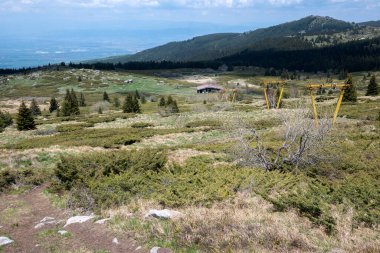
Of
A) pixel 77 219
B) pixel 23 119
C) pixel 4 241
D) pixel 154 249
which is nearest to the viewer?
pixel 154 249

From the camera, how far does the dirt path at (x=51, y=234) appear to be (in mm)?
11172

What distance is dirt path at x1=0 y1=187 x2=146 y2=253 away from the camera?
1117 cm

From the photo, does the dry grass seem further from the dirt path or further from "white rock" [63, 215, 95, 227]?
"white rock" [63, 215, 95, 227]

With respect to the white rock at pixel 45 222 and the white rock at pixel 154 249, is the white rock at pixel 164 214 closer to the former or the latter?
the white rock at pixel 154 249

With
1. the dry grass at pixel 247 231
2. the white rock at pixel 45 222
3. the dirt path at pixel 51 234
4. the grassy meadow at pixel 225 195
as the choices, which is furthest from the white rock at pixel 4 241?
the dry grass at pixel 247 231

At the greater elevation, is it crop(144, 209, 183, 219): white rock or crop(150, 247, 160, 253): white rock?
crop(150, 247, 160, 253): white rock

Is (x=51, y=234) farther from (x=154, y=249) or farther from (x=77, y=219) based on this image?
(x=154, y=249)

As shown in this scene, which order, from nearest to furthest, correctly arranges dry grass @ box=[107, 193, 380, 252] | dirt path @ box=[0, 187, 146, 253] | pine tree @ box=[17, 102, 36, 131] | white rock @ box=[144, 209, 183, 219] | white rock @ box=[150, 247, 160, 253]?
dry grass @ box=[107, 193, 380, 252] → white rock @ box=[150, 247, 160, 253] → dirt path @ box=[0, 187, 146, 253] → white rock @ box=[144, 209, 183, 219] → pine tree @ box=[17, 102, 36, 131]

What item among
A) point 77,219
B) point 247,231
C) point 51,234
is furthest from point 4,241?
point 247,231

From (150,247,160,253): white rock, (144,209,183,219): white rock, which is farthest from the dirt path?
(144,209,183,219): white rock

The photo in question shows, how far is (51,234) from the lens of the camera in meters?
12.5

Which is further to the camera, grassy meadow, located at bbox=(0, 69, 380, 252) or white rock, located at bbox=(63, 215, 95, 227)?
white rock, located at bbox=(63, 215, 95, 227)

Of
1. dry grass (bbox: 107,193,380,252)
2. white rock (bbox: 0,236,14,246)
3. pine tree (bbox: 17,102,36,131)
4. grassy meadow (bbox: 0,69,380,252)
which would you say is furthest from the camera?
pine tree (bbox: 17,102,36,131)

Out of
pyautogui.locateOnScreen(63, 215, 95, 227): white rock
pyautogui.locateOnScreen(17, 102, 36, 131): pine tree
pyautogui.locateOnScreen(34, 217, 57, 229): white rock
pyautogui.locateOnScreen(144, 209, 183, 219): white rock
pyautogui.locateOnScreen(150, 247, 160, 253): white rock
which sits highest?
pyautogui.locateOnScreen(150, 247, 160, 253): white rock
